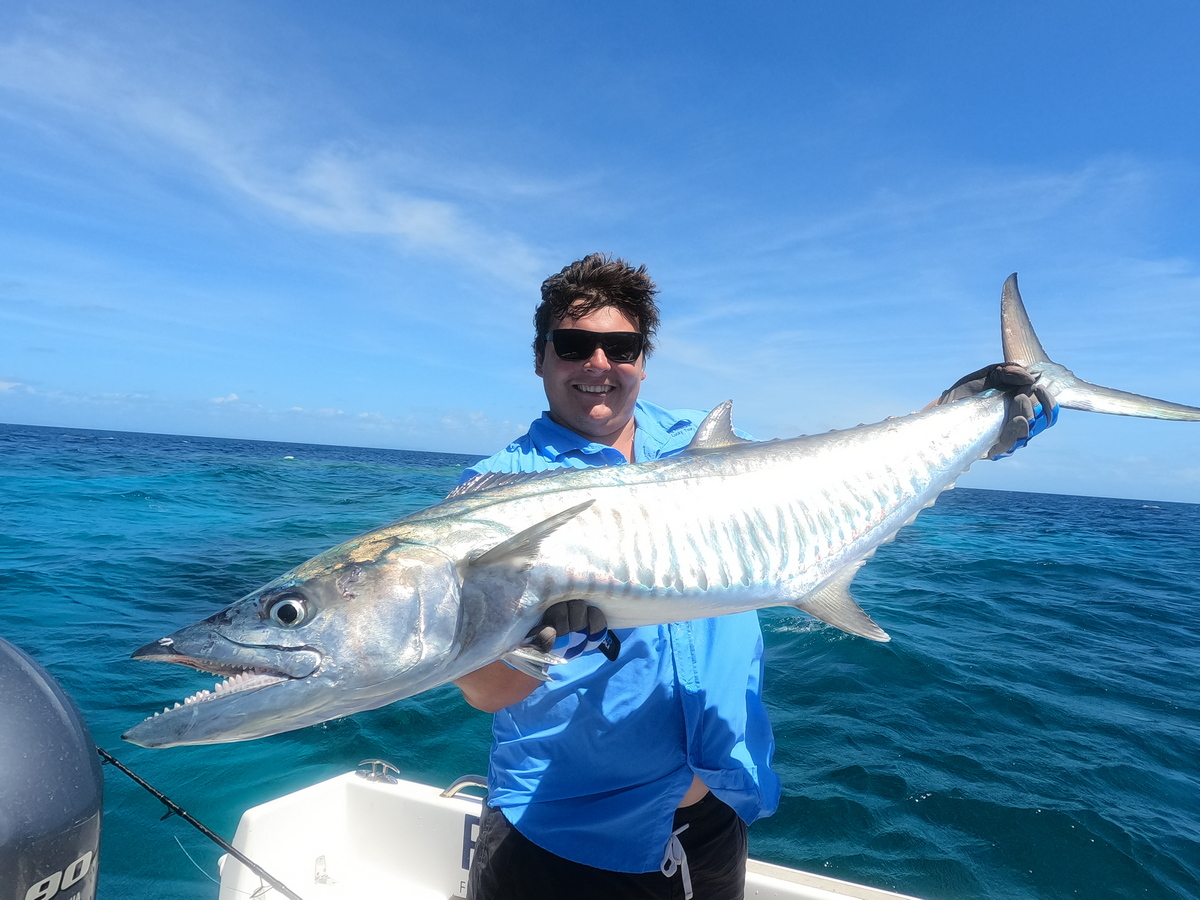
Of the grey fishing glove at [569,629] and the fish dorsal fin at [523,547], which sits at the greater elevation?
the fish dorsal fin at [523,547]

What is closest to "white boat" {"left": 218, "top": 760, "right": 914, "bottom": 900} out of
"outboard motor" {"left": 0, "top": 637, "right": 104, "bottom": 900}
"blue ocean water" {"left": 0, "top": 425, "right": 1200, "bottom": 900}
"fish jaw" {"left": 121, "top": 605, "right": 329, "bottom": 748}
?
"blue ocean water" {"left": 0, "top": 425, "right": 1200, "bottom": 900}

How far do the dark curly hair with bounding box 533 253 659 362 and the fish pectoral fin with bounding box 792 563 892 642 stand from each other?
52.1 inches

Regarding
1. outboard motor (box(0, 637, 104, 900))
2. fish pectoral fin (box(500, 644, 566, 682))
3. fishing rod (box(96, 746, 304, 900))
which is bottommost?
fishing rod (box(96, 746, 304, 900))

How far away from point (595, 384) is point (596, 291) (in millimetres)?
410

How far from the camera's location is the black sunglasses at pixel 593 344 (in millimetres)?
2787

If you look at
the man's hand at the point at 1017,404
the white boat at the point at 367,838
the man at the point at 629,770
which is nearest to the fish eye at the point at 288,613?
the man at the point at 629,770

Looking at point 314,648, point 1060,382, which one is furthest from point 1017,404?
point 314,648

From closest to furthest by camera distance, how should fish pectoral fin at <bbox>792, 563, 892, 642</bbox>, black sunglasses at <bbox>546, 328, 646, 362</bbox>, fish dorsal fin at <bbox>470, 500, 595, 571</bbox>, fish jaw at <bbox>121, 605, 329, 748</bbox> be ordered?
fish jaw at <bbox>121, 605, 329, 748</bbox> → fish dorsal fin at <bbox>470, 500, 595, 571</bbox> → fish pectoral fin at <bbox>792, 563, 892, 642</bbox> → black sunglasses at <bbox>546, 328, 646, 362</bbox>

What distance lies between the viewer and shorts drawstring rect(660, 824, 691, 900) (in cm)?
240

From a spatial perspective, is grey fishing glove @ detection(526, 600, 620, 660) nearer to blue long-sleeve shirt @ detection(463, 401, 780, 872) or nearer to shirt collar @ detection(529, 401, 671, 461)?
blue long-sleeve shirt @ detection(463, 401, 780, 872)

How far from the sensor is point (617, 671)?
7.91ft

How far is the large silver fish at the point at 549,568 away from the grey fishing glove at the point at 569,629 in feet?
0.10

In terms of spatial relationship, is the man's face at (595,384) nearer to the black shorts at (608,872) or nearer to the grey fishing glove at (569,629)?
the grey fishing glove at (569,629)

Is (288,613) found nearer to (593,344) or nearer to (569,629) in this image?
(569,629)
